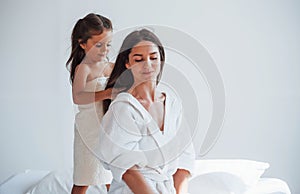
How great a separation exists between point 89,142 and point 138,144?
0.77 ft

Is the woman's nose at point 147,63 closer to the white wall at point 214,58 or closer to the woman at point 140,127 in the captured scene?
the woman at point 140,127

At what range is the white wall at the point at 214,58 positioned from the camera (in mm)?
2037

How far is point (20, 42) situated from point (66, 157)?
2.04 feet

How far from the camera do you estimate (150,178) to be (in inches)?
41.3

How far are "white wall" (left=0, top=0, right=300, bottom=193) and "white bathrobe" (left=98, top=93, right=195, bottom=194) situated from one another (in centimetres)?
105

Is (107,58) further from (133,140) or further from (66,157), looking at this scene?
(66,157)

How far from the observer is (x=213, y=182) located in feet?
5.17

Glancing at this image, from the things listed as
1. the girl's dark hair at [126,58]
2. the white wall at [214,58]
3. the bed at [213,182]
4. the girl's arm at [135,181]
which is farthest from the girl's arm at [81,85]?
the white wall at [214,58]

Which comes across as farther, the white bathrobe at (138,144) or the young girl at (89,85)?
the young girl at (89,85)

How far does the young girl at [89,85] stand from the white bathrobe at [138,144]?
0.13 m

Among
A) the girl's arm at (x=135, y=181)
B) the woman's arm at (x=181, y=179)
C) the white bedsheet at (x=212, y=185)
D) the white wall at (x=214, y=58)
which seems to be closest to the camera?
the girl's arm at (x=135, y=181)

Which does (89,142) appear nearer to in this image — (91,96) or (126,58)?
(91,96)

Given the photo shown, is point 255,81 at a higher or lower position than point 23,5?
lower

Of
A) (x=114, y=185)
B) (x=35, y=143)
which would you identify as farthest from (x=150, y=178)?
(x=35, y=143)
